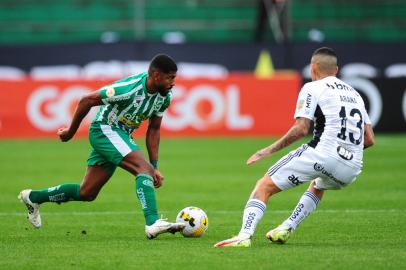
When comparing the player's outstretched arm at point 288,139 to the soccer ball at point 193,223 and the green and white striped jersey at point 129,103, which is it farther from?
the green and white striped jersey at point 129,103

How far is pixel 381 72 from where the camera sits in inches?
1033

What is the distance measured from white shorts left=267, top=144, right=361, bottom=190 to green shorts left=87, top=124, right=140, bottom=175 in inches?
65.5

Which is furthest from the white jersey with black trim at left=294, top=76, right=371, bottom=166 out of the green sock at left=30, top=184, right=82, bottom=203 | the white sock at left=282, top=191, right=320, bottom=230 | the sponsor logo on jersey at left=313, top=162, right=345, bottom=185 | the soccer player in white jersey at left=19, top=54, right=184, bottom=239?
the green sock at left=30, top=184, right=82, bottom=203

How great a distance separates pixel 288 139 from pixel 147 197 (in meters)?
1.75

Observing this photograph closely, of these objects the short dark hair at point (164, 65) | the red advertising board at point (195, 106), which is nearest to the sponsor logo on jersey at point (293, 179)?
the short dark hair at point (164, 65)

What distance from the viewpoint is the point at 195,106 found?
24453mm

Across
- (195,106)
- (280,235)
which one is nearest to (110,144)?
(280,235)

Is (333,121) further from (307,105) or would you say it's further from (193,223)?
(193,223)

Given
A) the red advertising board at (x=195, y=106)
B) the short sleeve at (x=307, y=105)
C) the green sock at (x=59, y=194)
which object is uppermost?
the short sleeve at (x=307, y=105)

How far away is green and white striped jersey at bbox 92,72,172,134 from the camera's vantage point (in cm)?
925

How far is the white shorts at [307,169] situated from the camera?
27.7 feet

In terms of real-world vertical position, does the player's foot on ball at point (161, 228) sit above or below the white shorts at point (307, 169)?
below

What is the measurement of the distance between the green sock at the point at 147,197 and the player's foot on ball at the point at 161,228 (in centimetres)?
7

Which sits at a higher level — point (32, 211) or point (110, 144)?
point (110, 144)
